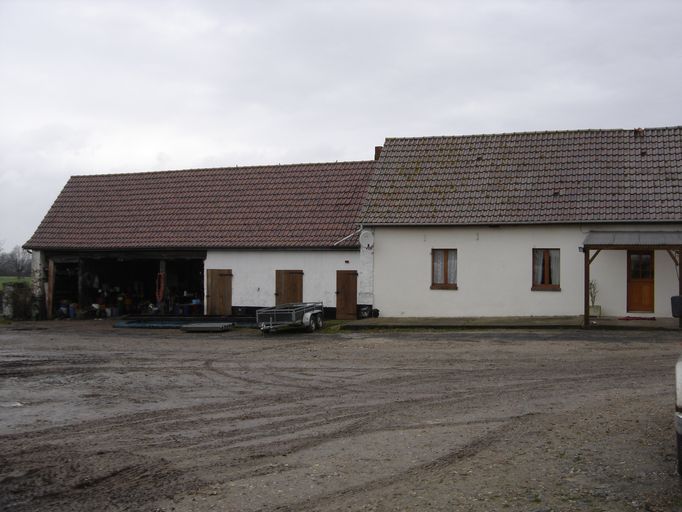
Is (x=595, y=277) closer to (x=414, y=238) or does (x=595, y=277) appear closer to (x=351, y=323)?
(x=414, y=238)

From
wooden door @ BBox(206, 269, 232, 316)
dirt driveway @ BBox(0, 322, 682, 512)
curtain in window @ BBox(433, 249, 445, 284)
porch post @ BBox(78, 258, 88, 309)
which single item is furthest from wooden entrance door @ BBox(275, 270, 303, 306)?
dirt driveway @ BBox(0, 322, 682, 512)

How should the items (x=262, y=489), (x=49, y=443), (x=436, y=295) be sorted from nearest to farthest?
(x=262, y=489) → (x=49, y=443) → (x=436, y=295)

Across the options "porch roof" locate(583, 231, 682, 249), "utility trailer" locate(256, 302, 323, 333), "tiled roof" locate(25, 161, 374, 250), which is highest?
"tiled roof" locate(25, 161, 374, 250)

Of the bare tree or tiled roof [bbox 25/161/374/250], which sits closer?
tiled roof [bbox 25/161/374/250]

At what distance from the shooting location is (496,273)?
25625mm

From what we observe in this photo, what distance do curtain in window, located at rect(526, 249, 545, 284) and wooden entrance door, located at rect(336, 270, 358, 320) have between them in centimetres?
616

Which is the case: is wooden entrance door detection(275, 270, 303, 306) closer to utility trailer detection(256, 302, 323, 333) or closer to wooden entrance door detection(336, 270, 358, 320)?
wooden entrance door detection(336, 270, 358, 320)

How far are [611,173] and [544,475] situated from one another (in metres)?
19.9

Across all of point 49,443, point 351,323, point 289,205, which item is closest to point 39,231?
point 289,205

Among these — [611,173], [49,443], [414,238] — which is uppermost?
[611,173]

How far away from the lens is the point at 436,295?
2625 centimetres

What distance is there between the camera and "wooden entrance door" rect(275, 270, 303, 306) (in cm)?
2859

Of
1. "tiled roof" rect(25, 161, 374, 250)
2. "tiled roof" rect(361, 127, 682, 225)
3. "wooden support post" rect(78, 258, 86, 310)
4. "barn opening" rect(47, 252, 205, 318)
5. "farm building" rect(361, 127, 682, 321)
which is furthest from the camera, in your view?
"wooden support post" rect(78, 258, 86, 310)

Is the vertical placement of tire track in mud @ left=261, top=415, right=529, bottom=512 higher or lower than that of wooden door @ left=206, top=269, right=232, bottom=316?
lower
